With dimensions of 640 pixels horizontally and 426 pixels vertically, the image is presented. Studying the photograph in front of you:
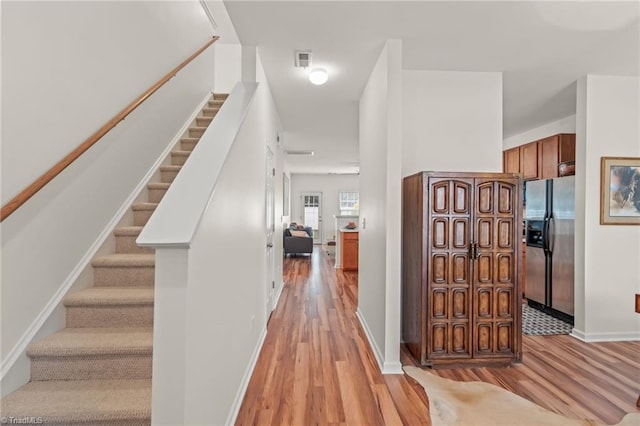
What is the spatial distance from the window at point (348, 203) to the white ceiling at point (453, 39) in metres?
8.10

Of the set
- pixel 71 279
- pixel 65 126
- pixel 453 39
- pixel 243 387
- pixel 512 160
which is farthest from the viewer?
pixel 512 160

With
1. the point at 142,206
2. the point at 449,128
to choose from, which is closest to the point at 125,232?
the point at 142,206

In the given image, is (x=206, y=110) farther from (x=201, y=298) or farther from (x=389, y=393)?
(x=389, y=393)

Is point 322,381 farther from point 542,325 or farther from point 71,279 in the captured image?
point 542,325

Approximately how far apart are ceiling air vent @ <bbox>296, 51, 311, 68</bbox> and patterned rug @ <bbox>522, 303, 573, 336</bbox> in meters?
3.64

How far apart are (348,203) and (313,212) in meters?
1.43

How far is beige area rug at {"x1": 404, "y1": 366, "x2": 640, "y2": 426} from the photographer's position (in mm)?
1850

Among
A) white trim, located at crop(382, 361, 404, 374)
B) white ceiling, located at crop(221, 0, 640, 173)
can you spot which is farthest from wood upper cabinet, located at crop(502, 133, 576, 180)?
white trim, located at crop(382, 361, 404, 374)

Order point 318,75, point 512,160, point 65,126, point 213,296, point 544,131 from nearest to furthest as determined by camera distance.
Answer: point 213,296 < point 65,126 < point 318,75 < point 544,131 < point 512,160

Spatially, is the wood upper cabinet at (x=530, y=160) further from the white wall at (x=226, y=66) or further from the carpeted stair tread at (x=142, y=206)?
the carpeted stair tread at (x=142, y=206)

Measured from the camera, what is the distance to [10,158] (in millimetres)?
1412

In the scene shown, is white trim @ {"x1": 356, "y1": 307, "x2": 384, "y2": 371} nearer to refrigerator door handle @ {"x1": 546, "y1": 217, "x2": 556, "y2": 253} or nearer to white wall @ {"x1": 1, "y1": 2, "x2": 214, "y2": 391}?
white wall @ {"x1": 1, "y1": 2, "x2": 214, "y2": 391}

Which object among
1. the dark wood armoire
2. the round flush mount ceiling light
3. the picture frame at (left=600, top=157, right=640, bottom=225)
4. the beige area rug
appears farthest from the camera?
the picture frame at (left=600, top=157, right=640, bottom=225)

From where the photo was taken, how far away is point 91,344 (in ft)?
5.11
